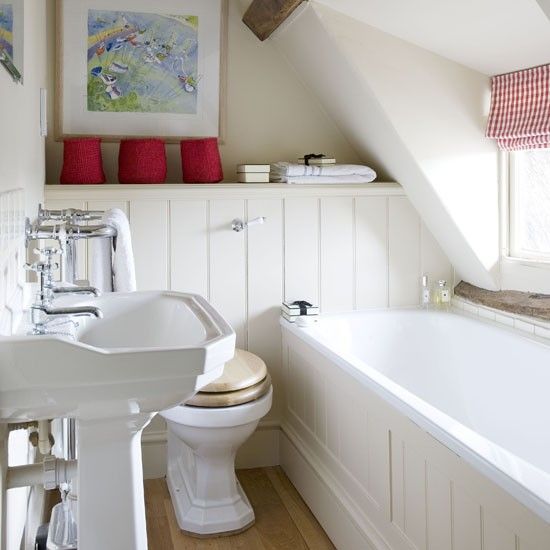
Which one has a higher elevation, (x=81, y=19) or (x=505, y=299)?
(x=81, y=19)

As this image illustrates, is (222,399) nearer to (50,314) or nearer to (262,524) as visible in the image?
(262,524)

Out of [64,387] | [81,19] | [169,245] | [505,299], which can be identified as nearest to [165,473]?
[169,245]

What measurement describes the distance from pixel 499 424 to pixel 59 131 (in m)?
2.21

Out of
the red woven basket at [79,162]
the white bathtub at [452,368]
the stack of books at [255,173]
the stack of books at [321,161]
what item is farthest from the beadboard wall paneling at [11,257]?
the stack of books at [321,161]

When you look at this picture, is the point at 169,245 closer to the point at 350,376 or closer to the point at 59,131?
the point at 59,131

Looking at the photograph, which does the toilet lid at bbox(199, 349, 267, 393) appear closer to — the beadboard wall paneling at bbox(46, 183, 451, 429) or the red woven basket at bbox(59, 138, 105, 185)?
the beadboard wall paneling at bbox(46, 183, 451, 429)

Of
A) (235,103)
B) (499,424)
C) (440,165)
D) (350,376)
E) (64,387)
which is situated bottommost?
(499,424)

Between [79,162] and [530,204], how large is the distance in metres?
1.90

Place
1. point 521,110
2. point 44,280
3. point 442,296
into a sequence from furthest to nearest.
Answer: point 442,296
point 521,110
point 44,280

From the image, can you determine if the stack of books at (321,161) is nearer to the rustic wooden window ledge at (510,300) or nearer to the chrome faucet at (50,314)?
the rustic wooden window ledge at (510,300)

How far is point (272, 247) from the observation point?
137 inches

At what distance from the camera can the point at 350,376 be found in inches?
104

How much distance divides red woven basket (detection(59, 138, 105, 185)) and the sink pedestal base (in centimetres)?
201

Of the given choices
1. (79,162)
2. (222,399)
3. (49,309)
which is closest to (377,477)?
(222,399)
